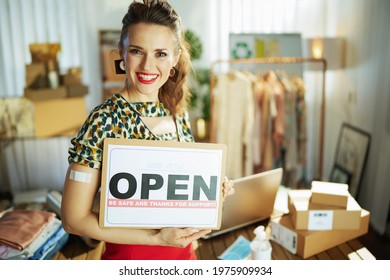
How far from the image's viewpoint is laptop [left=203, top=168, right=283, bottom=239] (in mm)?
1344

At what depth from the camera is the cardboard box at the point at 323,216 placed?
126cm

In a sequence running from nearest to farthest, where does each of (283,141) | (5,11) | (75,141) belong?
1. (75,141)
2. (283,141)
3. (5,11)

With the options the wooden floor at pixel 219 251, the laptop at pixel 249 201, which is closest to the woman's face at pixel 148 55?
the laptop at pixel 249 201

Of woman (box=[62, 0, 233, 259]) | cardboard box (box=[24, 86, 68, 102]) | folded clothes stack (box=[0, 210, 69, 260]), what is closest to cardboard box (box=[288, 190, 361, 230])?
woman (box=[62, 0, 233, 259])

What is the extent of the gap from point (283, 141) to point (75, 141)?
7.61ft

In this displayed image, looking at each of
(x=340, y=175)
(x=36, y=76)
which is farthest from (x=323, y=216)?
(x=36, y=76)

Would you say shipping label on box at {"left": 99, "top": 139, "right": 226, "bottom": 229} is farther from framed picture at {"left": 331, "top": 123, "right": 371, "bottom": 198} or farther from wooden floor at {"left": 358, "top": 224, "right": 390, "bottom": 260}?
framed picture at {"left": 331, "top": 123, "right": 371, "bottom": 198}

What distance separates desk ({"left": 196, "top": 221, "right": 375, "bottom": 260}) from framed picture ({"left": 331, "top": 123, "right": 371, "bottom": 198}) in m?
1.60

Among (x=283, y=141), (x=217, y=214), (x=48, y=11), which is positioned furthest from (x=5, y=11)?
(x=217, y=214)

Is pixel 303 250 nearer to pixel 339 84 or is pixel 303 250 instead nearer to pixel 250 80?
pixel 250 80

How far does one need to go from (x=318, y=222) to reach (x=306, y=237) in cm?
8

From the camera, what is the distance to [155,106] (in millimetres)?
1006

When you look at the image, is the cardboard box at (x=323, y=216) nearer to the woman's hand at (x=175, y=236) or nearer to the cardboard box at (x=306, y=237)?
the cardboard box at (x=306, y=237)
